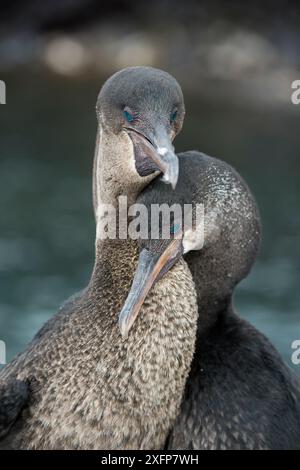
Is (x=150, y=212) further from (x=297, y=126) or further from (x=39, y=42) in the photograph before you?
(x=39, y=42)

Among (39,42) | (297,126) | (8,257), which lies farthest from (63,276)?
(39,42)

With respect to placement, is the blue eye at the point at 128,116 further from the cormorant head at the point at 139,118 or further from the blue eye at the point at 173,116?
the blue eye at the point at 173,116

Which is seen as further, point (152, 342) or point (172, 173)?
point (152, 342)

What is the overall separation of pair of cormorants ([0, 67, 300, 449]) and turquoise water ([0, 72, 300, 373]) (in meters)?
5.55

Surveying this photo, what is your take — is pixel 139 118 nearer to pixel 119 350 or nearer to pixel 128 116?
pixel 128 116

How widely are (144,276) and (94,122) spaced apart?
11.8 meters

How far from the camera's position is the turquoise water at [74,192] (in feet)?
39.1

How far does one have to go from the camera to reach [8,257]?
42.8ft

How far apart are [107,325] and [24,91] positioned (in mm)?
13174

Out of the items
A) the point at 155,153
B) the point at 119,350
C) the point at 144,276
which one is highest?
the point at 155,153

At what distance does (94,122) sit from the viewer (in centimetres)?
1647

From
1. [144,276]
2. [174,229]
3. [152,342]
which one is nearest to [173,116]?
[174,229]
